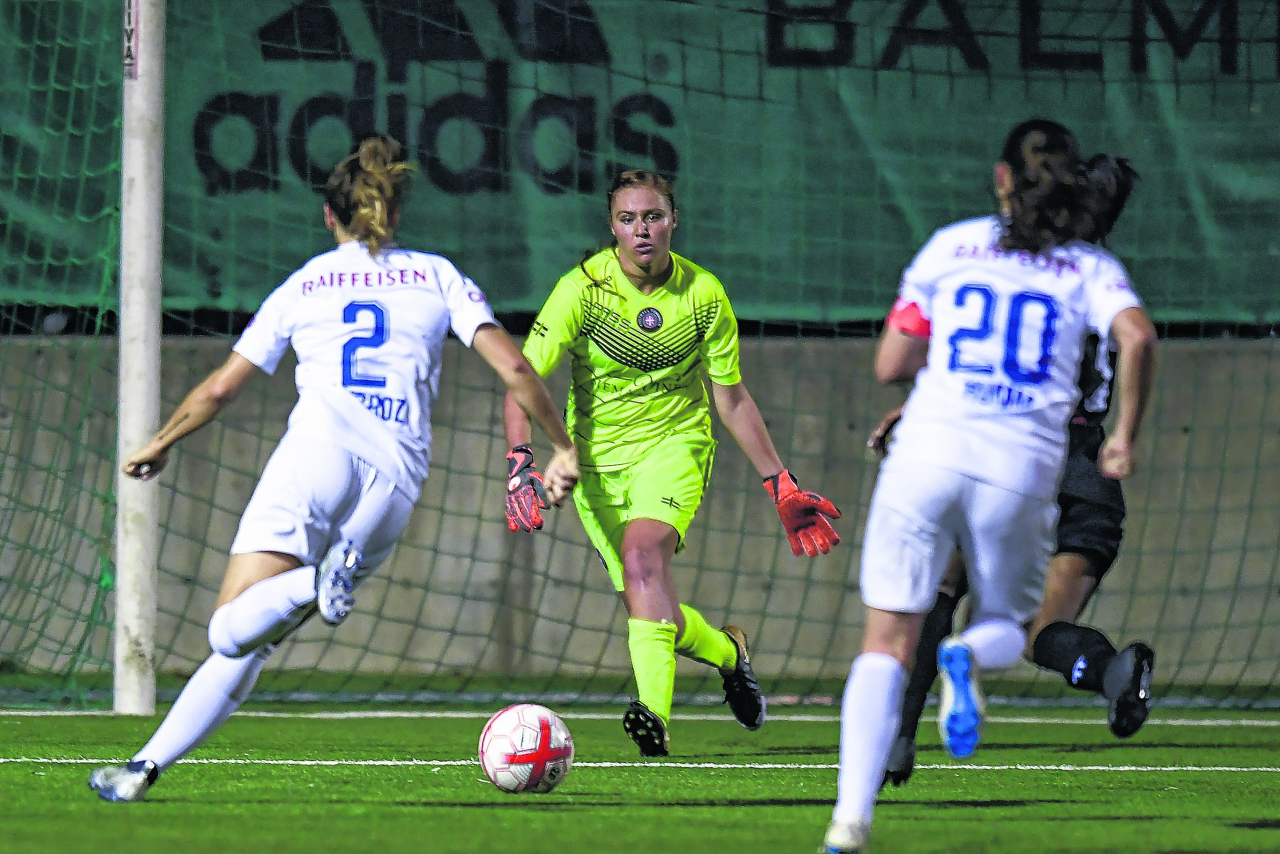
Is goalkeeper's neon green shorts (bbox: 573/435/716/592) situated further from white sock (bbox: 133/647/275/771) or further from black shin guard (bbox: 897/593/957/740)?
white sock (bbox: 133/647/275/771)

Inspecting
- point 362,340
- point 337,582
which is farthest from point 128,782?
point 362,340

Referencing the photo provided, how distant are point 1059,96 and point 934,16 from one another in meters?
0.66

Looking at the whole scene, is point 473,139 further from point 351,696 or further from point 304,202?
point 351,696

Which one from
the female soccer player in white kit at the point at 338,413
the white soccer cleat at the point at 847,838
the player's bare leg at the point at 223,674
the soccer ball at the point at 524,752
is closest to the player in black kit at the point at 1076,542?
the soccer ball at the point at 524,752

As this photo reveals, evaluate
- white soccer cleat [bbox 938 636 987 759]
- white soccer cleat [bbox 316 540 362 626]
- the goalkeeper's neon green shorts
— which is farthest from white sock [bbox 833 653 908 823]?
the goalkeeper's neon green shorts

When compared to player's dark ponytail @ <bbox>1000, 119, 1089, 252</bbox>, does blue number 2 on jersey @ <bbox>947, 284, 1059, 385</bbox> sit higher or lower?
lower

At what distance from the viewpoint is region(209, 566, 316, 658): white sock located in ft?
14.5

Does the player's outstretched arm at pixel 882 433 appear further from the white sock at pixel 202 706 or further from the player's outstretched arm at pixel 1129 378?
the white sock at pixel 202 706

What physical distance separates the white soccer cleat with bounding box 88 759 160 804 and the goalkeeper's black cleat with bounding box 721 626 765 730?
2304 millimetres

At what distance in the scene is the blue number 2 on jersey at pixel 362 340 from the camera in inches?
185

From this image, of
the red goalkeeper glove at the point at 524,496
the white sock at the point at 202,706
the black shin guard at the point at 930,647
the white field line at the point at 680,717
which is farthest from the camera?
the white field line at the point at 680,717

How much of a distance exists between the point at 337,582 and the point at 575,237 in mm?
4302

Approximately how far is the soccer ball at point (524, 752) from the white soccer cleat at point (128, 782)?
85cm

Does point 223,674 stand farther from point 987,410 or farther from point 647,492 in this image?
point 987,410
